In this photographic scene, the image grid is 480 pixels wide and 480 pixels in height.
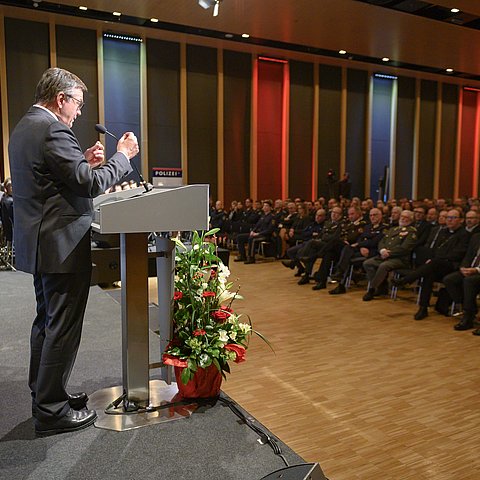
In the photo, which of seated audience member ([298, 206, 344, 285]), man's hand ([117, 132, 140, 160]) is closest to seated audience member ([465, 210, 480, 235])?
seated audience member ([298, 206, 344, 285])

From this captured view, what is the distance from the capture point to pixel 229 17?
10.1 metres

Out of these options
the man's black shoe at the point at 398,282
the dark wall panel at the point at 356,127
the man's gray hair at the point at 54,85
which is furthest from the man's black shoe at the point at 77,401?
the dark wall panel at the point at 356,127

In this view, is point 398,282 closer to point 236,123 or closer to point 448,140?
point 236,123

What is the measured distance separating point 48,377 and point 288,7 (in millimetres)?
9086

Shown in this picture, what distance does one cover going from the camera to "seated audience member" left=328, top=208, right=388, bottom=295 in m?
6.57

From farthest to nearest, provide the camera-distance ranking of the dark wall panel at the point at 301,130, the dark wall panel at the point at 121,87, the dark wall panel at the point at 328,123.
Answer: the dark wall panel at the point at 328,123
the dark wall panel at the point at 301,130
the dark wall panel at the point at 121,87

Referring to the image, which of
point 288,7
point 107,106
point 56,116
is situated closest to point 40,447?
point 56,116

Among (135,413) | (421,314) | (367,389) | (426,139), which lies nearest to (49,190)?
(135,413)

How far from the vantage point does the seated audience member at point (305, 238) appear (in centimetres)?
752

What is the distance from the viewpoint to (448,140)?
1634 centimetres

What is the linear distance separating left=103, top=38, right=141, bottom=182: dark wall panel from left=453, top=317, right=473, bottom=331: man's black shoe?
844 cm

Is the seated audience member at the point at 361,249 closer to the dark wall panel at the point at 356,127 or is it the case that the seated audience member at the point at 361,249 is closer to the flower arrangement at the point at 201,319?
the flower arrangement at the point at 201,319

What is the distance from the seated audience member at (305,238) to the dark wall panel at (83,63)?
5.85 metres

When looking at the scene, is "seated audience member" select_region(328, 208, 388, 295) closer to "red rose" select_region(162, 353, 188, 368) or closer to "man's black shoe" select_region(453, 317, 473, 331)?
"man's black shoe" select_region(453, 317, 473, 331)
